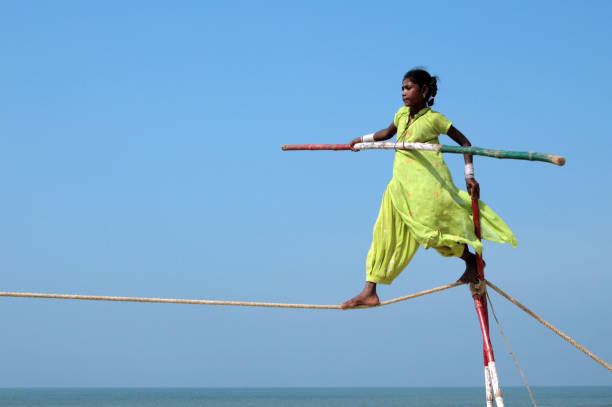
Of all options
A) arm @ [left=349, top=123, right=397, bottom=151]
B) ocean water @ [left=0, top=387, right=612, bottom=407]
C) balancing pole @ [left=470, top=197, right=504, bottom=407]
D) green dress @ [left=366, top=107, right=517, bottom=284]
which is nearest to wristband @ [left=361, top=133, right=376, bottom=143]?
arm @ [left=349, top=123, right=397, bottom=151]

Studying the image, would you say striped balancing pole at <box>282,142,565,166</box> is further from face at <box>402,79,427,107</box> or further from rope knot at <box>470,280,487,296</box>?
rope knot at <box>470,280,487,296</box>

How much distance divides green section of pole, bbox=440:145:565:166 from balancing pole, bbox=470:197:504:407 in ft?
1.04

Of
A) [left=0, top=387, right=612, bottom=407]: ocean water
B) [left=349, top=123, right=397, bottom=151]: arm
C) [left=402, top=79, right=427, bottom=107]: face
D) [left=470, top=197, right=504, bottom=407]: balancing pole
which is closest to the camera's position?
[left=470, top=197, right=504, bottom=407]: balancing pole

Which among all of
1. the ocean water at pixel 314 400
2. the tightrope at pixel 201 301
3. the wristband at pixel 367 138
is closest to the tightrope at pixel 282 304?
the tightrope at pixel 201 301

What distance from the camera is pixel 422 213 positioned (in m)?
4.41

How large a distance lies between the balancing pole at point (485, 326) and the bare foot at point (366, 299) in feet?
1.96

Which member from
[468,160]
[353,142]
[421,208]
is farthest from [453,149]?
[353,142]

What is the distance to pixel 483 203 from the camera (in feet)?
14.8

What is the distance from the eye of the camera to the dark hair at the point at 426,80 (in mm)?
4605

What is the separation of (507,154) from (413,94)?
77 cm

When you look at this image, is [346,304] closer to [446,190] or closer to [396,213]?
[396,213]

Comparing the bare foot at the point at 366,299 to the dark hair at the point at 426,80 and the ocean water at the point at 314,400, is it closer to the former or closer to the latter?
the dark hair at the point at 426,80

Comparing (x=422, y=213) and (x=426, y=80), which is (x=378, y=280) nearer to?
(x=422, y=213)

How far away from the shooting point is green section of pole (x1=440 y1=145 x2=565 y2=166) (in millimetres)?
3867
